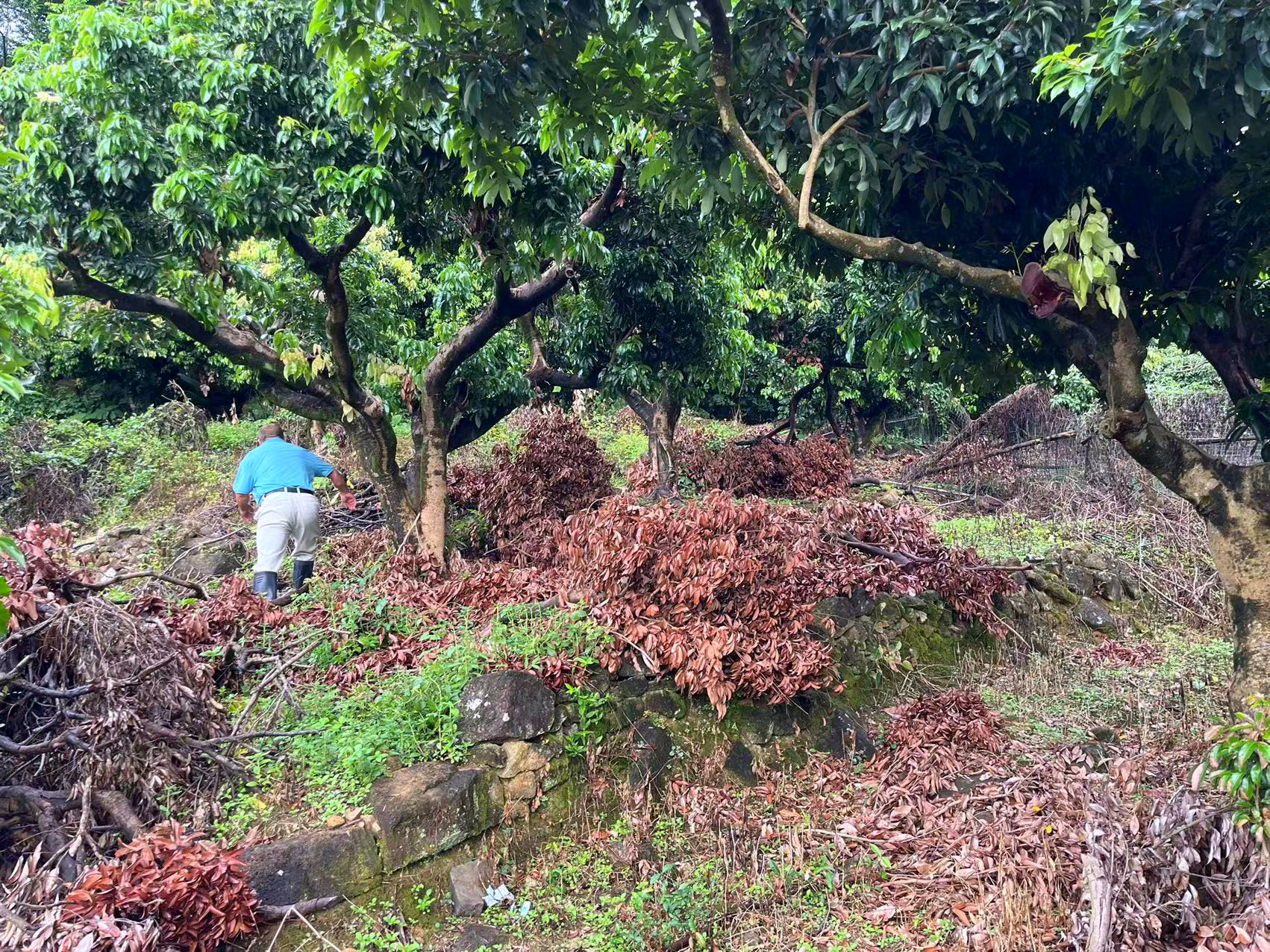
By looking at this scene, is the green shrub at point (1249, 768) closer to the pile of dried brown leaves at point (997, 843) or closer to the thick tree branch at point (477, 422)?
the pile of dried brown leaves at point (997, 843)

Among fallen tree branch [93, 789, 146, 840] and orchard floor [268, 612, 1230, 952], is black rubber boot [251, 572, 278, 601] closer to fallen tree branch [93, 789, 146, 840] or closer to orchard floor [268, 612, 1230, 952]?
fallen tree branch [93, 789, 146, 840]

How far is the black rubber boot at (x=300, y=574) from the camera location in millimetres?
6723

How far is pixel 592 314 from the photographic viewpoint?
409 inches

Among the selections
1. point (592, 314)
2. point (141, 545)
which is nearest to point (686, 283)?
point (592, 314)

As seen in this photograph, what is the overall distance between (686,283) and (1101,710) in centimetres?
647

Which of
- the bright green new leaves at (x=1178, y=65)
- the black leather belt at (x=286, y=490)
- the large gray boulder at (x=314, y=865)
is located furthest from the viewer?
the black leather belt at (x=286, y=490)

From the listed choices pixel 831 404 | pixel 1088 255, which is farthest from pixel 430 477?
pixel 831 404

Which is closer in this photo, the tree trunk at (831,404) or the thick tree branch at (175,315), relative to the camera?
the thick tree branch at (175,315)

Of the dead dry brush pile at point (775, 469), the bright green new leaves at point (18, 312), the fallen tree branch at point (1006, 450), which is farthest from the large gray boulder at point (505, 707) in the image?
the fallen tree branch at point (1006, 450)

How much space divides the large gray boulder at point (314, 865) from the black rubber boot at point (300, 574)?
319 centimetres

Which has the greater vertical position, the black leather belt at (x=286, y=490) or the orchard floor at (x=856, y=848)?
the black leather belt at (x=286, y=490)

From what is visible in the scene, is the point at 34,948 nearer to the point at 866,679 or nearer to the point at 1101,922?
the point at 1101,922

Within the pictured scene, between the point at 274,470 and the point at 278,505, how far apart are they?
34cm

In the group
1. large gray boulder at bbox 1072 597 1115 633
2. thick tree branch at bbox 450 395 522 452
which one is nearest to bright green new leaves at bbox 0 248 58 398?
thick tree branch at bbox 450 395 522 452
